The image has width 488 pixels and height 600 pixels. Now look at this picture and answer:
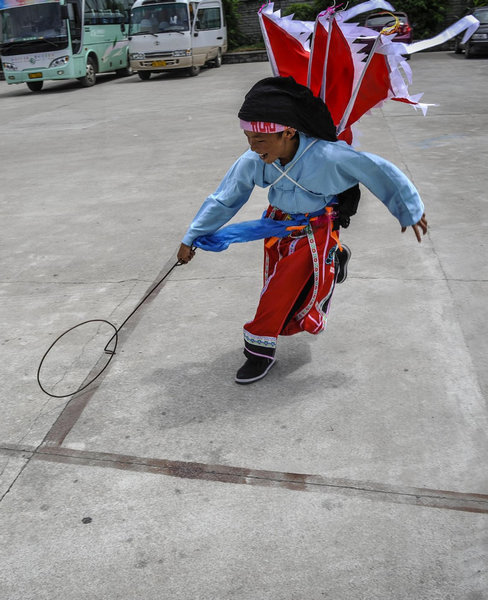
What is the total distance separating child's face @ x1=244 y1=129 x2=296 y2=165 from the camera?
2689mm

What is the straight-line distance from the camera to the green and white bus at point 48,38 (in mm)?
15312

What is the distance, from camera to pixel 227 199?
2.98 meters

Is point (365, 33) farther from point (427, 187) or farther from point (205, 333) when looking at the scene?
point (427, 187)

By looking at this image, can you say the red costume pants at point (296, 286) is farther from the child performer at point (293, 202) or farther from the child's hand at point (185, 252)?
the child's hand at point (185, 252)

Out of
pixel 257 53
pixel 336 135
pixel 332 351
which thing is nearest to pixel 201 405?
pixel 332 351

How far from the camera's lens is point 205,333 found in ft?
11.9

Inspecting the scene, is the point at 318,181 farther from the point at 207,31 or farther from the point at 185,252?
the point at 207,31

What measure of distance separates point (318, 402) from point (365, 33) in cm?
170

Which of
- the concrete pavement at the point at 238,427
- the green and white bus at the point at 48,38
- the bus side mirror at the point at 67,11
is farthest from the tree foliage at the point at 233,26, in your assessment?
the concrete pavement at the point at 238,427

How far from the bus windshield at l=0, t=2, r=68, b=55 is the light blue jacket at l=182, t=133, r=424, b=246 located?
47.9ft

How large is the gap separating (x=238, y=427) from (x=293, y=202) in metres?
1.06

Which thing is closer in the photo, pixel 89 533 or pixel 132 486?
pixel 89 533

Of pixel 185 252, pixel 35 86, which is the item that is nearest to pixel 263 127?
pixel 185 252

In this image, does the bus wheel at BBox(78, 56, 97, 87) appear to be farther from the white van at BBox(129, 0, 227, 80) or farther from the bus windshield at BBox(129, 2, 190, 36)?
the bus windshield at BBox(129, 2, 190, 36)
